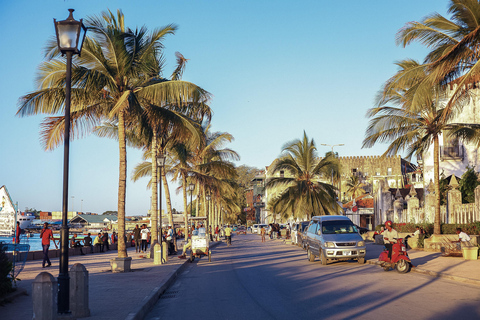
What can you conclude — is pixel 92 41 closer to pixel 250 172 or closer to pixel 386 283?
pixel 386 283

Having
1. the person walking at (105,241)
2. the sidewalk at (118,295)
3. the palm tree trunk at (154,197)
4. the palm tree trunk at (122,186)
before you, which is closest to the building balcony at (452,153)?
the palm tree trunk at (154,197)

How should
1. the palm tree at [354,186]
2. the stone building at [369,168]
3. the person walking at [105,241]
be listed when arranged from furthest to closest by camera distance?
the stone building at [369,168], the palm tree at [354,186], the person walking at [105,241]

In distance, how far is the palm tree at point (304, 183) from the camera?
40.6 meters

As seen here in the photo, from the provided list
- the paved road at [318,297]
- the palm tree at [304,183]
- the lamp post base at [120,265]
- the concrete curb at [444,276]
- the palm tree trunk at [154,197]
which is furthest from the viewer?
the palm tree at [304,183]

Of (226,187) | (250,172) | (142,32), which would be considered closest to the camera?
(142,32)

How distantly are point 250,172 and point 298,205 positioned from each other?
103233 millimetres

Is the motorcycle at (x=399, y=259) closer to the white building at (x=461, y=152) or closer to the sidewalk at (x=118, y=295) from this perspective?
the sidewalk at (x=118, y=295)

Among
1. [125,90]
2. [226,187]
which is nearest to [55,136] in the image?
[125,90]

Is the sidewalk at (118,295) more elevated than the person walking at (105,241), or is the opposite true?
the sidewalk at (118,295)

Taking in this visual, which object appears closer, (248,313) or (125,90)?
(248,313)

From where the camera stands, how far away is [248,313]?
9820 mm

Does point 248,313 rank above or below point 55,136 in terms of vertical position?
below

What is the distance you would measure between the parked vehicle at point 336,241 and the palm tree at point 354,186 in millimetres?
64065

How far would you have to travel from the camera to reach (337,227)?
22.4 m
